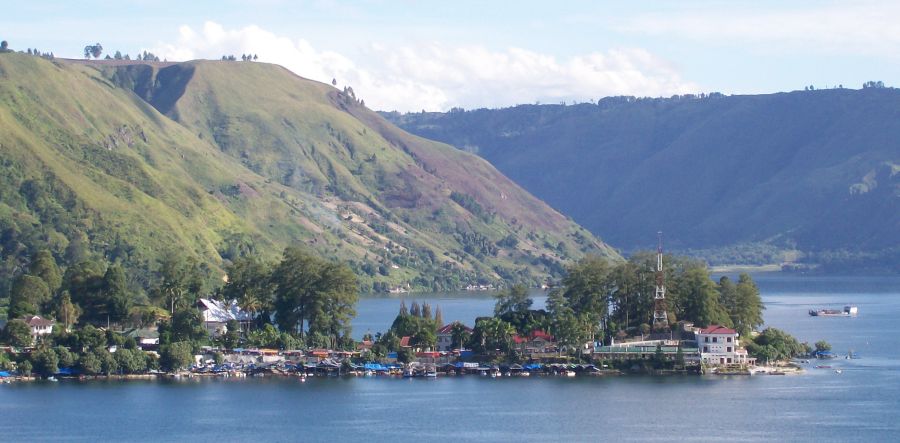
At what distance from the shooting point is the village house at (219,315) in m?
185

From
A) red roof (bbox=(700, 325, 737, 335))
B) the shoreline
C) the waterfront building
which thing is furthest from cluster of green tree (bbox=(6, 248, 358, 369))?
red roof (bbox=(700, 325, 737, 335))

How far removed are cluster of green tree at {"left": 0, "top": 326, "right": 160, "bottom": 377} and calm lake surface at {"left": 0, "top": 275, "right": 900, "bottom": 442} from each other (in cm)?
413

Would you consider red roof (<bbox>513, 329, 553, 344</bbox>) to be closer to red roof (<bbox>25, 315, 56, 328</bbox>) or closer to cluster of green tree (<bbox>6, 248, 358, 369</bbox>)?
cluster of green tree (<bbox>6, 248, 358, 369</bbox>)

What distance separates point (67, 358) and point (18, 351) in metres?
6.84

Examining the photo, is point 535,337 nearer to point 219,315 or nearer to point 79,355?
point 219,315

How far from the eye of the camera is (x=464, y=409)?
14112cm

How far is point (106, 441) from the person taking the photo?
124m

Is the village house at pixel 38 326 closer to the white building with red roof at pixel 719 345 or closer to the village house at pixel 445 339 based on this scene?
the village house at pixel 445 339

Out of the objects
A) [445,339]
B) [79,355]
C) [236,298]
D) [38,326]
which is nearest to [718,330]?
[445,339]

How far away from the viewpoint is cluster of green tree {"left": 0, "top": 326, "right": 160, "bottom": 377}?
159 m

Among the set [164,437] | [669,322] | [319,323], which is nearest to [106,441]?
[164,437]

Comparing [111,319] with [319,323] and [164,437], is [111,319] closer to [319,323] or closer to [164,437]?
[319,323]

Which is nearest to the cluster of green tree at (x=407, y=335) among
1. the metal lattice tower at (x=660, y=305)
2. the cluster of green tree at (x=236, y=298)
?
the cluster of green tree at (x=236, y=298)

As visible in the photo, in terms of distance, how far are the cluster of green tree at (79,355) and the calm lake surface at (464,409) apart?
4.13 meters
